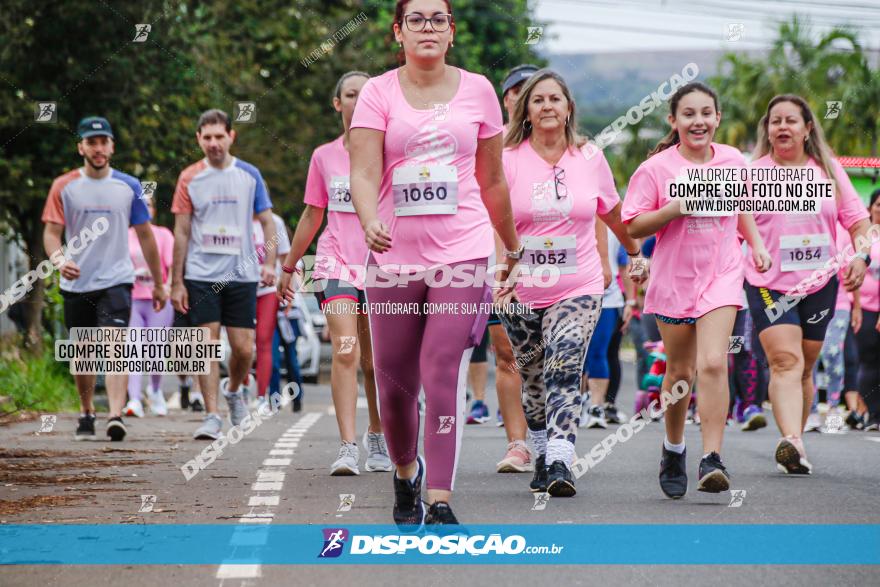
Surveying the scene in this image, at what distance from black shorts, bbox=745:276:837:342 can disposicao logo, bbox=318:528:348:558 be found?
395 centimetres

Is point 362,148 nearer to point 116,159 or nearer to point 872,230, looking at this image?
point 872,230

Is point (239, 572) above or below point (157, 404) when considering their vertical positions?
above

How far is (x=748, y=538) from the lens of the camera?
625 centimetres

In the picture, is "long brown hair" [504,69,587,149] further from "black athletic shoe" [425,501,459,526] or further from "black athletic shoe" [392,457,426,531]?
"black athletic shoe" [425,501,459,526]

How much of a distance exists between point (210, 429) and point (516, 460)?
10.4 feet

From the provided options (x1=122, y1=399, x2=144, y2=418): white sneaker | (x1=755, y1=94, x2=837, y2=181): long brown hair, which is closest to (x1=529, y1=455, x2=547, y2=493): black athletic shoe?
(x1=755, y1=94, x2=837, y2=181): long brown hair

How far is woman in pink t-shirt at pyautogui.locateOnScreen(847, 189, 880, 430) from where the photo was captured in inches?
571

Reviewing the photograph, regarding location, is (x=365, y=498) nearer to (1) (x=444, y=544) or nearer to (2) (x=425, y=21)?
(1) (x=444, y=544)

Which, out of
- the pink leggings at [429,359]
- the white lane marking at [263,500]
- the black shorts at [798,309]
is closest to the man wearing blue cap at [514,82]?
the black shorts at [798,309]

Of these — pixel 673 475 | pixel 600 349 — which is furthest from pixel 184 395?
pixel 673 475

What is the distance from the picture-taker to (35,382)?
50.6 ft

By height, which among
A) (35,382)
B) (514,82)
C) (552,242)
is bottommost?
(35,382)

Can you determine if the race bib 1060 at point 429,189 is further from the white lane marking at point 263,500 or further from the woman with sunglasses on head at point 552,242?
the woman with sunglasses on head at point 552,242

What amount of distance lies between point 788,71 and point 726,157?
1511 inches
